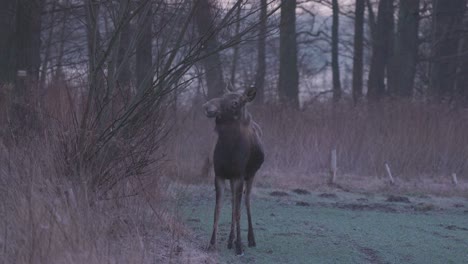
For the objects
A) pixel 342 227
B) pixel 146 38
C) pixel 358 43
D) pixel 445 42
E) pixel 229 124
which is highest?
pixel 358 43

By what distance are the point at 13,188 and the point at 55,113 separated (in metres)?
2.40

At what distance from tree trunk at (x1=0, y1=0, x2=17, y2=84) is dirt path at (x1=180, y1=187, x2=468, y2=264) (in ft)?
14.9

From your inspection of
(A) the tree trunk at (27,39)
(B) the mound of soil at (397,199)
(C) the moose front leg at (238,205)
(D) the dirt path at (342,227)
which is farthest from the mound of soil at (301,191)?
(C) the moose front leg at (238,205)

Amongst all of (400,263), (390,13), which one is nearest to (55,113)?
(400,263)

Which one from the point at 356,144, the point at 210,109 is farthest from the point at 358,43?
the point at 210,109

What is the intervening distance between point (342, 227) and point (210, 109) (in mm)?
3804

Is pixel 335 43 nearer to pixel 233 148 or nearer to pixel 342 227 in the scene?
pixel 342 227

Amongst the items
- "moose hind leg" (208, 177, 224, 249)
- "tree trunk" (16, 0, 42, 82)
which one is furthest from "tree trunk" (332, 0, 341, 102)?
"moose hind leg" (208, 177, 224, 249)

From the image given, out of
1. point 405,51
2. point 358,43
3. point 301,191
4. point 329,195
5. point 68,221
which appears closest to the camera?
point 68,221

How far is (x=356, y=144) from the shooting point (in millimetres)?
19312

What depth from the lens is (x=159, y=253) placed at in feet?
26.1

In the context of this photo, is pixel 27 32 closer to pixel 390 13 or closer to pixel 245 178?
pixel 245 178

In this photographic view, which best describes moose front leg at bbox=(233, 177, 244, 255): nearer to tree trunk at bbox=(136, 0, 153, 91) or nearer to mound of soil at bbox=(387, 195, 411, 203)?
tree trunk at bbox=(136, 0, 153, 91)

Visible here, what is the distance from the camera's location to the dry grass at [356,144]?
17.6 metres
